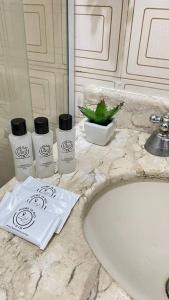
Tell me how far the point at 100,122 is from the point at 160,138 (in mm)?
172

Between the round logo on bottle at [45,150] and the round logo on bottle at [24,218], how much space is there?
0.13 metres

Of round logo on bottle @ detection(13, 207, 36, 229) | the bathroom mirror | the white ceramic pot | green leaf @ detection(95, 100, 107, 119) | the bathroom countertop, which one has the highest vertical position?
the bathroom mirror

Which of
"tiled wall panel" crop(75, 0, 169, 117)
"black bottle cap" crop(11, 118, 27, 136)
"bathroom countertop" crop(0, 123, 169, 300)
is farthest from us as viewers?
"tiled wall panel" crop(75, 0, 169, 117)

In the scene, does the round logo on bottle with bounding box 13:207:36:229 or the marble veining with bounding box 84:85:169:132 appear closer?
the round logo on bottle with bounding box 13:207:36:229

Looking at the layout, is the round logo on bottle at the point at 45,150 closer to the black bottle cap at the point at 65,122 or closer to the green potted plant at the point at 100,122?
the black bottle cap at the point at 65,122

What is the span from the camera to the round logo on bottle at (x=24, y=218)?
434 mm

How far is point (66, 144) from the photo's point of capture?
0.55m

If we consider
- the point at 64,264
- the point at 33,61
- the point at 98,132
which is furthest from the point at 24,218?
the point at 33,61

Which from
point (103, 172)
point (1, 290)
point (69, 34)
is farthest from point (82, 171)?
point (69, 34)

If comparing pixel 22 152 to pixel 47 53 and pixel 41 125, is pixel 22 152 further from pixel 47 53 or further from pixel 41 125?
pixel 47 53

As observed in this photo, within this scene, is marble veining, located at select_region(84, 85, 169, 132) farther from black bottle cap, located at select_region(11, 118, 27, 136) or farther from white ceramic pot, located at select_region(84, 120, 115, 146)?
black bottle cap, located at select_region(11, 118, 27, 136)

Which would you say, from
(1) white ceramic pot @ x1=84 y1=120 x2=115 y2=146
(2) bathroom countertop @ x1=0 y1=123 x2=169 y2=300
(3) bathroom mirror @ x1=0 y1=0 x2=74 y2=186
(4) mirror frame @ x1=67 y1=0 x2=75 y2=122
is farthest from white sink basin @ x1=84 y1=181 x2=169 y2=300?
(4) mirror frame @ x1=67 y1=0 x2=75 y2=122

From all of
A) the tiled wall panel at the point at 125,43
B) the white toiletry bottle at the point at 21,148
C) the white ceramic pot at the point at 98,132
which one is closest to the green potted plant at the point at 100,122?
the white ceramic pot at the point at 98,132

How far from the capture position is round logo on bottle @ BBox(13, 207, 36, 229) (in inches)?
17.1
